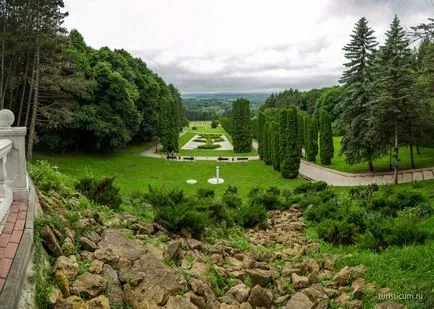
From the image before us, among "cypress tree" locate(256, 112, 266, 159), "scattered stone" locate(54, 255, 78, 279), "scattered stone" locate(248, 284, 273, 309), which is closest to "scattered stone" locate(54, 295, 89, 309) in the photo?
"scattered stone" locate(54, 255, 78, 279)

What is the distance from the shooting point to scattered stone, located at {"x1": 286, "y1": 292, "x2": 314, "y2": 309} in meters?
6.25

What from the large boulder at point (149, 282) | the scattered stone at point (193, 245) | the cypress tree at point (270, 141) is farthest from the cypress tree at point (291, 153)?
the large boulder at point (149, 282)

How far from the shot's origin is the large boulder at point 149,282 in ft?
18.3

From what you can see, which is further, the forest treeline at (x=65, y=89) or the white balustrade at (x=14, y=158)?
the forest treeline at (x=65, y=89)

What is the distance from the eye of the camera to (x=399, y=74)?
22.9 metres

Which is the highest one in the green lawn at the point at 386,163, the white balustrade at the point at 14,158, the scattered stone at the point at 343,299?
the white balustrade at the point at 14,158

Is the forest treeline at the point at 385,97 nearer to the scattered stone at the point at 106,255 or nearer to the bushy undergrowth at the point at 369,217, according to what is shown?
the bushy undergrowth at the point at 369,217

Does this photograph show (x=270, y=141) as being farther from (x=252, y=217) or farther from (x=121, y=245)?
(x=121, y=245)

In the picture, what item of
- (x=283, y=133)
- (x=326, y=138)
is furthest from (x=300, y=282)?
(x=326, y=138)

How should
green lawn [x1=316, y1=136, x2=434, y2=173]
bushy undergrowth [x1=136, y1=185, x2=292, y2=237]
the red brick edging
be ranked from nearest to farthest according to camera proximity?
the red brick edging → bushy undergrowth [x1=136, y1=185, x2=292, y2=237] → green lawn [x1=316, y1=136, x2=434, y2=173]

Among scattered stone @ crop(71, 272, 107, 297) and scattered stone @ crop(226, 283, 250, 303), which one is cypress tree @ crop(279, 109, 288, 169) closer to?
scattered stone @ crop(226, 283, 250, 303)

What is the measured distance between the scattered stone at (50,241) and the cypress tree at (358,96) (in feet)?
82.5

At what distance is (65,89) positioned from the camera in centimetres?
2812

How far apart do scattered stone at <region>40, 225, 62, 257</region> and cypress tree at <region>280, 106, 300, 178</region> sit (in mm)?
25820
